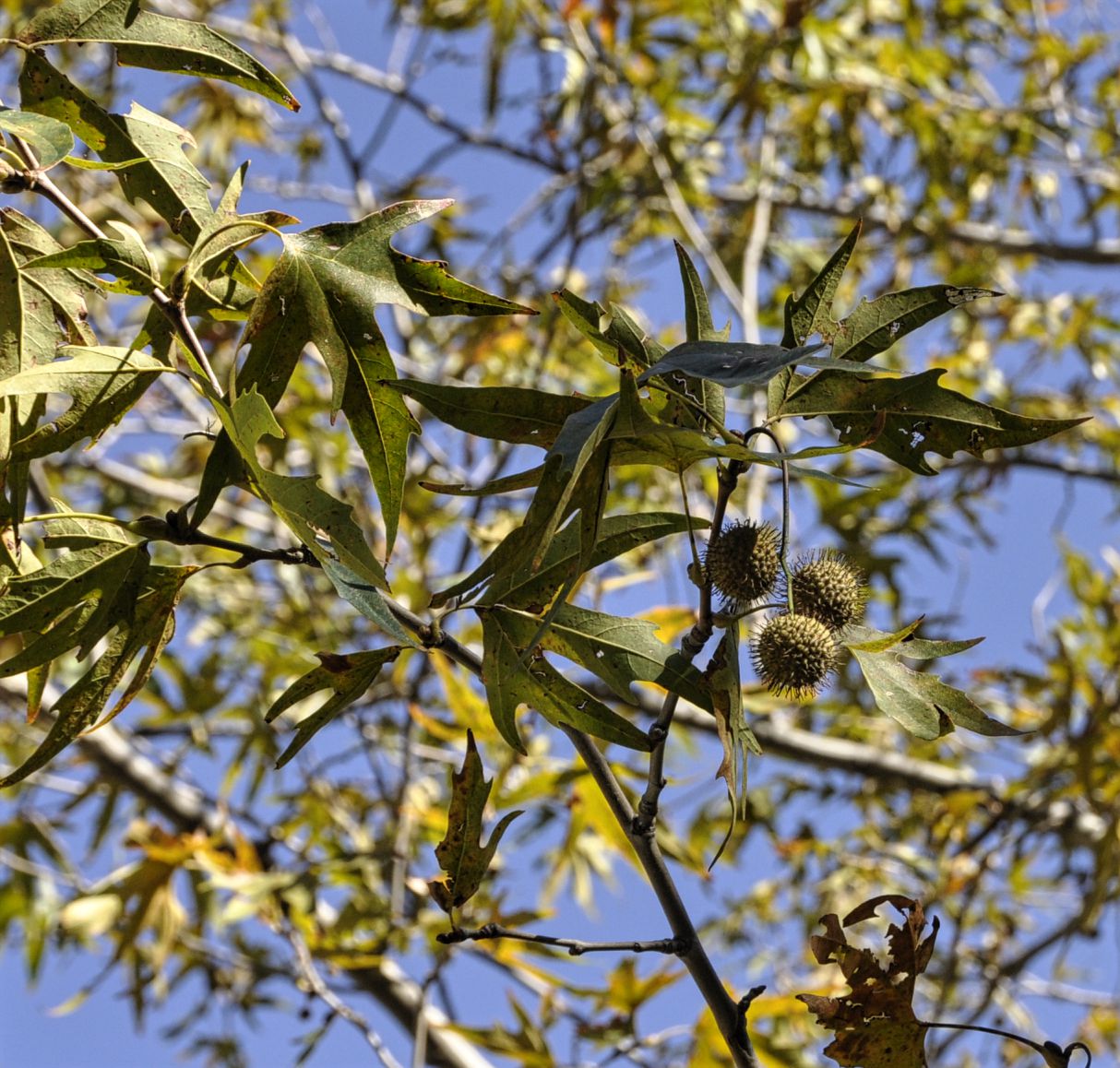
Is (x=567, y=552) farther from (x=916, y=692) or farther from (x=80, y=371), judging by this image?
(x=80, y=371)

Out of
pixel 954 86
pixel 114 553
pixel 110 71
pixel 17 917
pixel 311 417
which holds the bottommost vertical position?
pixel 114 553

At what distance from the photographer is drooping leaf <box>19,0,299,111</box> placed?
3.65 ft

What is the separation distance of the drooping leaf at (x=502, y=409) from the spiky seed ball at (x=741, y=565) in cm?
20

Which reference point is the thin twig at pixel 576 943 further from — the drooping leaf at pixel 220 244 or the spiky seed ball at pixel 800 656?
the drooping leaf at pixel 220 244

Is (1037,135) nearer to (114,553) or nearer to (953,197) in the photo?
(953,197)

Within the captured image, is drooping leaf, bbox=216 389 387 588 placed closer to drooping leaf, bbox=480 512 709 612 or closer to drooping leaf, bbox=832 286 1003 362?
drooping leaf, bbox=480 512 709 612

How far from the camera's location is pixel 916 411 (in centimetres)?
101

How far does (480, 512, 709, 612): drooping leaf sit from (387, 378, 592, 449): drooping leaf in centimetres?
9

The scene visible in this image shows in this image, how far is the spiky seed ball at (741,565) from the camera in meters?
1.09

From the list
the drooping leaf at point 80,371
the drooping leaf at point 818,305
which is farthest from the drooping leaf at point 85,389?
the drooping leaf at point 818,305

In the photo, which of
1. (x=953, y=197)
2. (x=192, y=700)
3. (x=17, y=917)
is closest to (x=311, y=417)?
(x=192, y=700)

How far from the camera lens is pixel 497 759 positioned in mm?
2742

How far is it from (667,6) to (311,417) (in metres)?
2.24

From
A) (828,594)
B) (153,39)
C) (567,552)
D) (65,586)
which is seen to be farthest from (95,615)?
(828,594)
